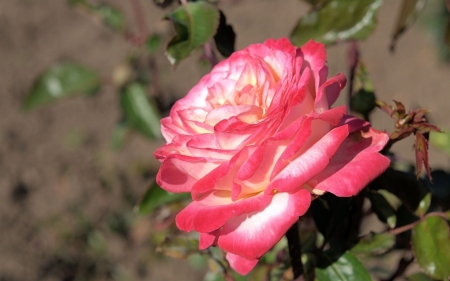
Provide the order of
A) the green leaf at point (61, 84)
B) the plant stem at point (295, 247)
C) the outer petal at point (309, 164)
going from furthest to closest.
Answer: the green leaf at point (61, 84), the plant stem at point (295, 247), the outer petal at point (309, 164)

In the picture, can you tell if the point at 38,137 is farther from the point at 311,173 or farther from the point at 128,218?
the point at 311,173

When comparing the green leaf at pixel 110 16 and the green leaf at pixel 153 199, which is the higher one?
the green leaf at pixel 110 16

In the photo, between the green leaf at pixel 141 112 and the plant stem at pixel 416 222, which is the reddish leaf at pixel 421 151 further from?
the green leaf at pixel 141 112

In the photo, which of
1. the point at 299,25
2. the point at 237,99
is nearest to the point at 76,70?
the point at 299,25

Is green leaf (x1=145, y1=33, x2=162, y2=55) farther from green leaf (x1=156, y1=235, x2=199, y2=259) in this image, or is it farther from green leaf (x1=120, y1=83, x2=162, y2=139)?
green leaf (x1=156, y1=235, x2=199, y2=259)

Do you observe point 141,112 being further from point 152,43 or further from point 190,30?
point 190,30

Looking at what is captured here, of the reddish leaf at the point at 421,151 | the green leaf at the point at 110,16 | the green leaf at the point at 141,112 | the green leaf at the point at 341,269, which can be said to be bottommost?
the green leaf at the point at 141,112

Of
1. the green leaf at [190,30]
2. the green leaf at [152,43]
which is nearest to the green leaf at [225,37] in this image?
the green leaf at [190,30]
